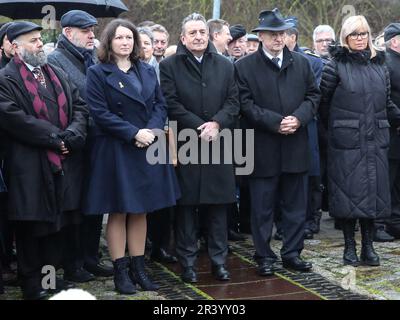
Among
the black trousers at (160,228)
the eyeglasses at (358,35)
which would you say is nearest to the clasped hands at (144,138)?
the black trousers at (160,228)

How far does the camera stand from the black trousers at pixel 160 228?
7.71 m

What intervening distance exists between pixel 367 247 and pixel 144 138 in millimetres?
2421

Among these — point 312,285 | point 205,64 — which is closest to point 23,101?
point 205,64

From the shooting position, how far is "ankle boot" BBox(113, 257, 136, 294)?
6396mm

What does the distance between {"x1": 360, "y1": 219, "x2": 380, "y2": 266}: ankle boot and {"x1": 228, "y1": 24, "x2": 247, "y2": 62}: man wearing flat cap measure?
3.35 meters

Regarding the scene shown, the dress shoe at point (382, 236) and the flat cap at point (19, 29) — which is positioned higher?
the flat cap at point (19, 29)

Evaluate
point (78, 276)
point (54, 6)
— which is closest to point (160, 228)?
point (78, 276)

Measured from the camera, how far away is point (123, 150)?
6.41m

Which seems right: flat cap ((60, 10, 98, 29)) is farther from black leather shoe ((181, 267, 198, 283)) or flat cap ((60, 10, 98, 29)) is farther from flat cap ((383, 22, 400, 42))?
flat cap ((383, 22, 400, 42))

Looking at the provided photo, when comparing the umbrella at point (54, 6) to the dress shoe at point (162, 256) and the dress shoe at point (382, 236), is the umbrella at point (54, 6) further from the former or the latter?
the dress shoe at point (382, 236)

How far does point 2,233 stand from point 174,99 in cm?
187

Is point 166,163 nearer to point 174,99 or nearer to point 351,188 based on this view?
point 174,99

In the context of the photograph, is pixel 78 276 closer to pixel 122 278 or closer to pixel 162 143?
pixel 122 278

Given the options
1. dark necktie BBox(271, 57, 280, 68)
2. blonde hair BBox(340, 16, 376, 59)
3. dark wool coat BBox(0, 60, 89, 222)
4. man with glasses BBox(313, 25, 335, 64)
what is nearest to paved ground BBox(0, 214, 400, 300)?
dark wool coat BBox(0, 60, 89, 222)
